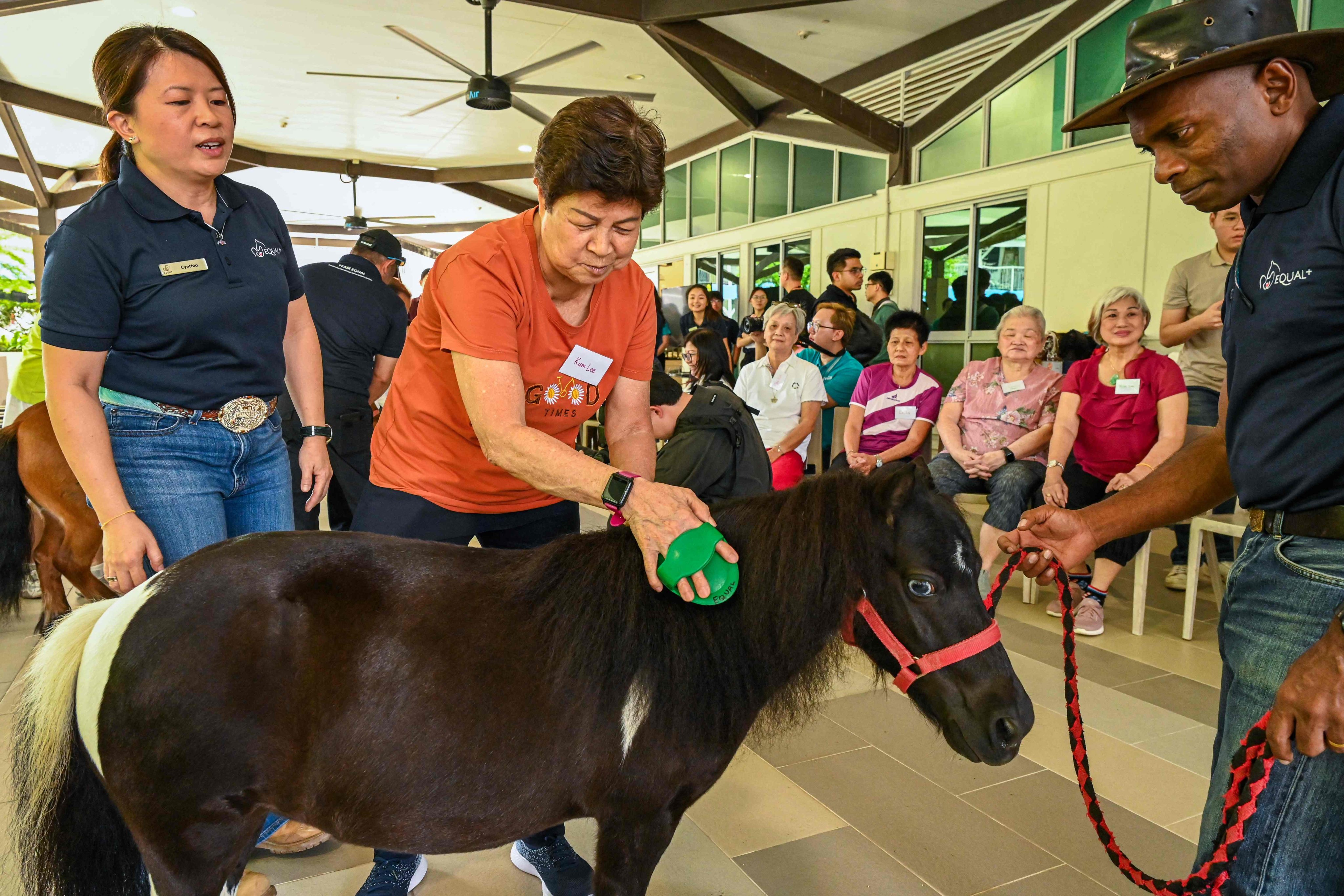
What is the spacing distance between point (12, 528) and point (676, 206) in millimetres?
12244

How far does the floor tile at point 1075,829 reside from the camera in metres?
2.07

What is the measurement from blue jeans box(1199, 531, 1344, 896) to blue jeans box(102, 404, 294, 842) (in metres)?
1.64

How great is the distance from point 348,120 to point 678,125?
4.88 m

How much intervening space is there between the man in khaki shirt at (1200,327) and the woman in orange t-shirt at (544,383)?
357 cm

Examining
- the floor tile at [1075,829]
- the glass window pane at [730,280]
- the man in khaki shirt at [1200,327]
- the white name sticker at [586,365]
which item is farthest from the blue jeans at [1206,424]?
the glass window pane at [730,280]

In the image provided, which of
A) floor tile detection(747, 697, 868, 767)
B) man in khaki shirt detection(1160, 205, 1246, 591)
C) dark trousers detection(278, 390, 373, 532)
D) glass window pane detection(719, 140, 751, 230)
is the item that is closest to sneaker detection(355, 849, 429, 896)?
floor tile detection(747, 697, 868, 767)

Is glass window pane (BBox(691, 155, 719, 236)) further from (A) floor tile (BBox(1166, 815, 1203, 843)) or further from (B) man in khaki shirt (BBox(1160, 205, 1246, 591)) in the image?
(A) floor tile (BBox(1166, 815, 1203, 843))

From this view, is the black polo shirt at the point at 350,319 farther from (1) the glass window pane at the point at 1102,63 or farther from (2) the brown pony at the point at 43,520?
(1) the glass window pane at the point at 1102,63

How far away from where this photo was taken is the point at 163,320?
1.57 metres

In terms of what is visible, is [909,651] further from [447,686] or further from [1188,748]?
[1188,748]

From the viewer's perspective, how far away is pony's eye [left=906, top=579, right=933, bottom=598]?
128cm

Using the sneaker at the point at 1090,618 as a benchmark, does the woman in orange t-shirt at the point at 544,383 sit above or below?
above

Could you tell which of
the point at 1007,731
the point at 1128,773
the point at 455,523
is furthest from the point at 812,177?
the point at 1007,731

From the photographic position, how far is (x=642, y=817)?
4.23ft
